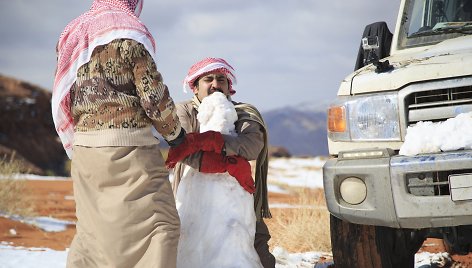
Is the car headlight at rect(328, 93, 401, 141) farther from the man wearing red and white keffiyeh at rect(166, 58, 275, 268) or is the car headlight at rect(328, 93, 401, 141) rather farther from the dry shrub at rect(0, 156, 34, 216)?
the dry shrub at rect(0, 156, 34, 216)

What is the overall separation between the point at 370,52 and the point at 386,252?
57.2 inches

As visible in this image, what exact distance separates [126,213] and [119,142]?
0.37 m

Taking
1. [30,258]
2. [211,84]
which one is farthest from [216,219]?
[30,258]

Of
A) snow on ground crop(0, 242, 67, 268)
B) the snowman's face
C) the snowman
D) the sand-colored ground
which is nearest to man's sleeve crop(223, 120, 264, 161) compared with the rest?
the snowman

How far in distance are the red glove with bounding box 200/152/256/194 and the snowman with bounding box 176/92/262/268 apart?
62mm

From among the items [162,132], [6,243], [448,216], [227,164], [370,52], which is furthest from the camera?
[6,243]

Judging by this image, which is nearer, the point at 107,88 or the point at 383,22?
the point at 107,88

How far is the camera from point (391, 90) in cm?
340

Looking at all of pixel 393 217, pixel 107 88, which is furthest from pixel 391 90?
pixel 107 88

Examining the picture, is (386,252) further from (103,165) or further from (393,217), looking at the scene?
(103,165)

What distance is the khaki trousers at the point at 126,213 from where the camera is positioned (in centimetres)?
310

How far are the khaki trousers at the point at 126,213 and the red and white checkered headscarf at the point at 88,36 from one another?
12.6 inches

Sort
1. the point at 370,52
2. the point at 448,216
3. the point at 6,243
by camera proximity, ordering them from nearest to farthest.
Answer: the point at 448,216, the point at 370,52, the point at 6,243

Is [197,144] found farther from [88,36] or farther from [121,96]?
[88,36]
